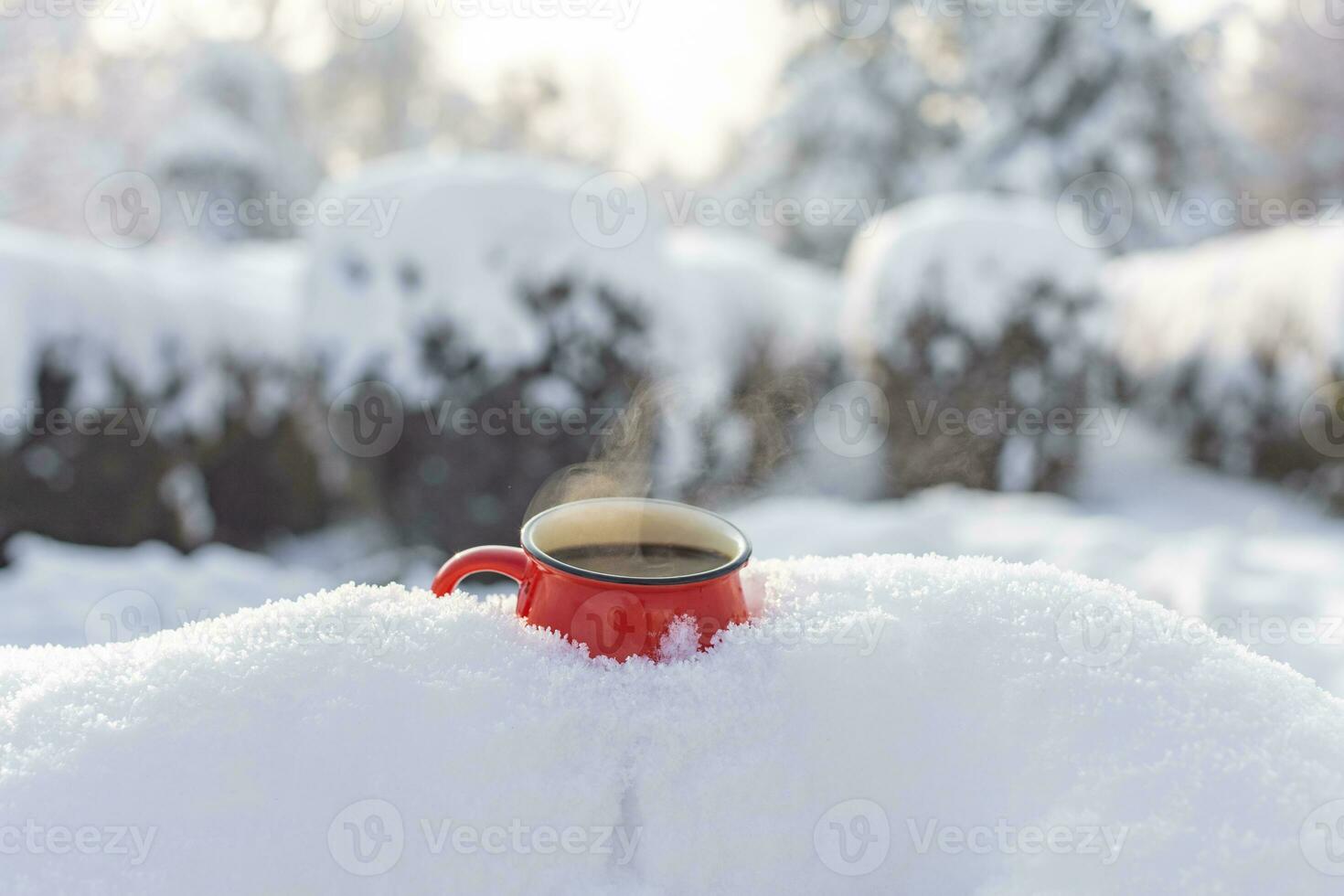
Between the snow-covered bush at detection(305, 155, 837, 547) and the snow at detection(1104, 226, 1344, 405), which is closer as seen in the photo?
the snow-covered bush at detection(305, 155, 837, 547)

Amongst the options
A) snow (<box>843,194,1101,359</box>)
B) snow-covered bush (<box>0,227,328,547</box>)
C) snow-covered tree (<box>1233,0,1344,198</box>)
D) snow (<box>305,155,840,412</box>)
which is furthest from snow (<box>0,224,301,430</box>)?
snow-covered tree (<box>1233,0,1344,198</box>)

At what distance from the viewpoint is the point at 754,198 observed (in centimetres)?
1306

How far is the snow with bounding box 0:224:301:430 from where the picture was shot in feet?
12.3

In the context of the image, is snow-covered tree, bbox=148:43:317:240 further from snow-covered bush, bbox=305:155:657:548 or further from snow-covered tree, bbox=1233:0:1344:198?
snow-covered tree, bbox=1233:0:1344:198

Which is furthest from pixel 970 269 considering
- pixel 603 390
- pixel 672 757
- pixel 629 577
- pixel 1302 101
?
pixel 1302 101

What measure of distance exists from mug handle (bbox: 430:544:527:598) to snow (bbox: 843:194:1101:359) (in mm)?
4977

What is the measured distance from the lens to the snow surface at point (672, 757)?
0.88 meters

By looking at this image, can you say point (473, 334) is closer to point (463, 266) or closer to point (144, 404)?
point (463, 266)

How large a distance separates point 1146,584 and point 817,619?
2.98 m

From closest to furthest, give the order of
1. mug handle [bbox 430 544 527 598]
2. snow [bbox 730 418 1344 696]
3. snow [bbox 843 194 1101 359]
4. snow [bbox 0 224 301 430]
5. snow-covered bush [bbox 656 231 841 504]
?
mug handle [bbox 430 544 527 598] < snow [bbox 730 418 1344 696] < snow [bbox 0 224 301 430] < snow-covered bush [bbox 656 231 841 504] < snow [bbox 843 194 1101 359]

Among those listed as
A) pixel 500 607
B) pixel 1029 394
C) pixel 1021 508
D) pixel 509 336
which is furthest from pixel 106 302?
pixel 1029 394

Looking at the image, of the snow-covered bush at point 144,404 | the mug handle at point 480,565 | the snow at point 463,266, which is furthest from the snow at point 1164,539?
the snow-covered bush at point 144,404

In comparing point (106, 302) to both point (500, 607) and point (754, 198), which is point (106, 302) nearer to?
point (500, 607)

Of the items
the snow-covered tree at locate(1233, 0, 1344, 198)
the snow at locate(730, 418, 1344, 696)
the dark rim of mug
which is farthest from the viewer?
the snow-covered tree at locate(1233, 0, 1344, 198)
